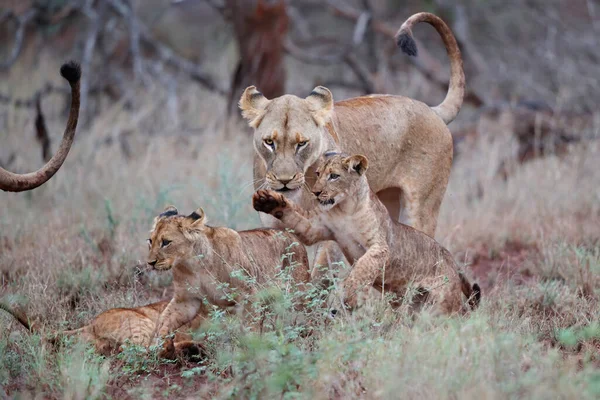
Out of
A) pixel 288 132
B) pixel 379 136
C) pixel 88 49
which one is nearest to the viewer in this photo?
pixel 288 132

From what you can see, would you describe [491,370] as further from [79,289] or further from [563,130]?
[563,130]

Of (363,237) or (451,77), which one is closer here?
(363,237)

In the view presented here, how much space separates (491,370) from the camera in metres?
3.81

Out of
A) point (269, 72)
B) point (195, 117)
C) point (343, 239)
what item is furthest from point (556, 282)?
point (195, 117)

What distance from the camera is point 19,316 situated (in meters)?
4.83

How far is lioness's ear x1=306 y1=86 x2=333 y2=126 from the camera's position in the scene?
18.2 ft

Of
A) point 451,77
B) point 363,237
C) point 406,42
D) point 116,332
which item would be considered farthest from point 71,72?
point 451,77

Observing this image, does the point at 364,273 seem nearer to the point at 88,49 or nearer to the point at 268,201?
the point at 268,201

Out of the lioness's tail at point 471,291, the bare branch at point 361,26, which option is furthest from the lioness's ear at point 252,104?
the bare branch at point 361,26

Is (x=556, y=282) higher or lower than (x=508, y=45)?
lower

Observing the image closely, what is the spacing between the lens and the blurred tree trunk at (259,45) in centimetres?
1154

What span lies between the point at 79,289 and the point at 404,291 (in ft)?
7.48

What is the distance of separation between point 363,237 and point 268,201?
0.64 meters

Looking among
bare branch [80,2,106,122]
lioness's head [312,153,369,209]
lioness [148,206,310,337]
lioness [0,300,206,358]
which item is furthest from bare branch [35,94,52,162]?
lioness's head [312,153,369,209]
